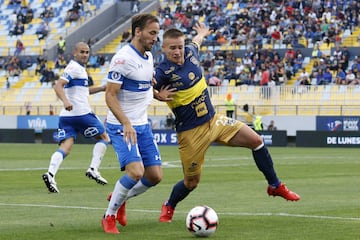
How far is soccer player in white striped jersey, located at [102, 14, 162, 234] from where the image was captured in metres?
11.5

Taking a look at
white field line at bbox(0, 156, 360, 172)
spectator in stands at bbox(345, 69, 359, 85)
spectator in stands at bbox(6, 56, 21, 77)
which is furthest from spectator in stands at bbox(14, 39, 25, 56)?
white field line at bbox(0, 156, 360, 172)

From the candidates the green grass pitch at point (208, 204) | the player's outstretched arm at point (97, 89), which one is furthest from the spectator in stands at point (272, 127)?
the player's outstretched arm at point (97, 89)

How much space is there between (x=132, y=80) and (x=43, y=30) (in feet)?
169

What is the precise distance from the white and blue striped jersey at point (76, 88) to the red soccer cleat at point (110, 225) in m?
7.85

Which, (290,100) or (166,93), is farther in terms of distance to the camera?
(290,100)

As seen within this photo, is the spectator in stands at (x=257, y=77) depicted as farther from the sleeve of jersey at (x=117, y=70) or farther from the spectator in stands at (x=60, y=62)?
the sleeve of jersey at (x=117, y=70)

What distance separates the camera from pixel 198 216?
11078mm

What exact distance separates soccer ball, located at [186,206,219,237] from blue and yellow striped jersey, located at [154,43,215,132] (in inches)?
64.5

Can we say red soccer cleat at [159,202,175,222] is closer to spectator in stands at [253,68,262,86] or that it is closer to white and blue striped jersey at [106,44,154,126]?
white and blue striped jersey at [106,44,154,126]

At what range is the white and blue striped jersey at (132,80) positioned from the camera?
1161cm

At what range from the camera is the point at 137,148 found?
11.8 meters

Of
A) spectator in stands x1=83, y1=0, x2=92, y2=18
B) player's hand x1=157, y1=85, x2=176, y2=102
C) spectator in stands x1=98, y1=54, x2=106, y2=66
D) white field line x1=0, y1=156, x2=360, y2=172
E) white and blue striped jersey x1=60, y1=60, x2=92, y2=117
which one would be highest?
player's hand x1=157, y1=85, x2=176, y2=102

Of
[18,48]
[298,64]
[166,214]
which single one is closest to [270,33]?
[298,64]

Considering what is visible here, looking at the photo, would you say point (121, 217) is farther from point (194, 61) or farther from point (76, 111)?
point (76, 111)
